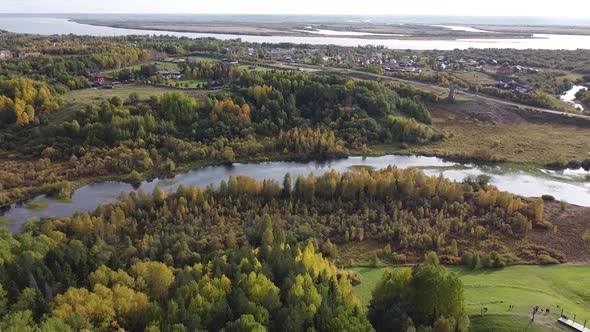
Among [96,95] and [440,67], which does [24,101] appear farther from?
[440,67]

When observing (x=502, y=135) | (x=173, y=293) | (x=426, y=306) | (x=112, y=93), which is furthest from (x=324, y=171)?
(x=112, y=93)

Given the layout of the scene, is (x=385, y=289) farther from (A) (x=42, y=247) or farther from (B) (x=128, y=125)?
(B) (x=128, y=125)

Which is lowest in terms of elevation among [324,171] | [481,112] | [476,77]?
[324,171]

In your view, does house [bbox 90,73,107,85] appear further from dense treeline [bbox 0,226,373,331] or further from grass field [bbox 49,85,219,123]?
dense treeline [bbox 0,226,373,331]


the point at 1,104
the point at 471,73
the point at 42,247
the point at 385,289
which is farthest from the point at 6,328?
the point at 471,73

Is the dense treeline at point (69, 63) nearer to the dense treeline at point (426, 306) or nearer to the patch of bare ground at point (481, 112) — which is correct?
the patch of bare ground at point (481, 112)

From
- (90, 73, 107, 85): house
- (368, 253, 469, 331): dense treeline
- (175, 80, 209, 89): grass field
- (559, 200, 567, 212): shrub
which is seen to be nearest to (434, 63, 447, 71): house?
(175, 80, 209, 89): grass field
